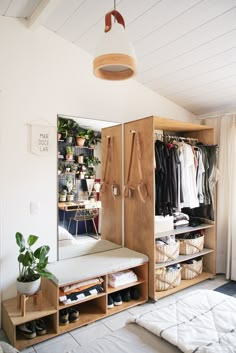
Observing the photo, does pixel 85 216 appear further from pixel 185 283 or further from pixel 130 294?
pixel 185 283

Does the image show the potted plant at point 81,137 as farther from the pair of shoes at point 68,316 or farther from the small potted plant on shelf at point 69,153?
the pair of shoes at point 68,316

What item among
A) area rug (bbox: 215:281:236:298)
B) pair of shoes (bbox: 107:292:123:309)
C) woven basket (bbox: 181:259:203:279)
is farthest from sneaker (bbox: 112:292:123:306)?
area rug (bbox: 215:281:236:298)

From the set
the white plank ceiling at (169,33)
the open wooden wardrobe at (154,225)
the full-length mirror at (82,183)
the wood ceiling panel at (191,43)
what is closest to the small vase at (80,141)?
the full-length mirror at (82,183)

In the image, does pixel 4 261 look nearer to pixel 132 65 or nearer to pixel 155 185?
pixel 155 185

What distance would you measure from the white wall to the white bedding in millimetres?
1368

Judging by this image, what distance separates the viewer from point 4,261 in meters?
2.26

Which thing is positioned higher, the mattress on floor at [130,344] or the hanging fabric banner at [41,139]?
the hanging fabric banner at [41,139]

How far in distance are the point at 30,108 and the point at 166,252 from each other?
1993 mm

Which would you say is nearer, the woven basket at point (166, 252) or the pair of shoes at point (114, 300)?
the pair of shoes at point (114, 300)

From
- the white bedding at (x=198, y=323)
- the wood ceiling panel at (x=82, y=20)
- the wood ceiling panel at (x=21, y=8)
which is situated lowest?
the white bedding at (x=198, y=323)

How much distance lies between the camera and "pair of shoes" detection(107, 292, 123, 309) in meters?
2.49

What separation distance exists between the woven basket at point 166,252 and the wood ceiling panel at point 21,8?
249 centimetres

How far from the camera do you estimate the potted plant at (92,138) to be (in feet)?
9.44

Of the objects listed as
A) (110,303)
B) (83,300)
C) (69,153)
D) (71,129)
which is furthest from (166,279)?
(71,129)
